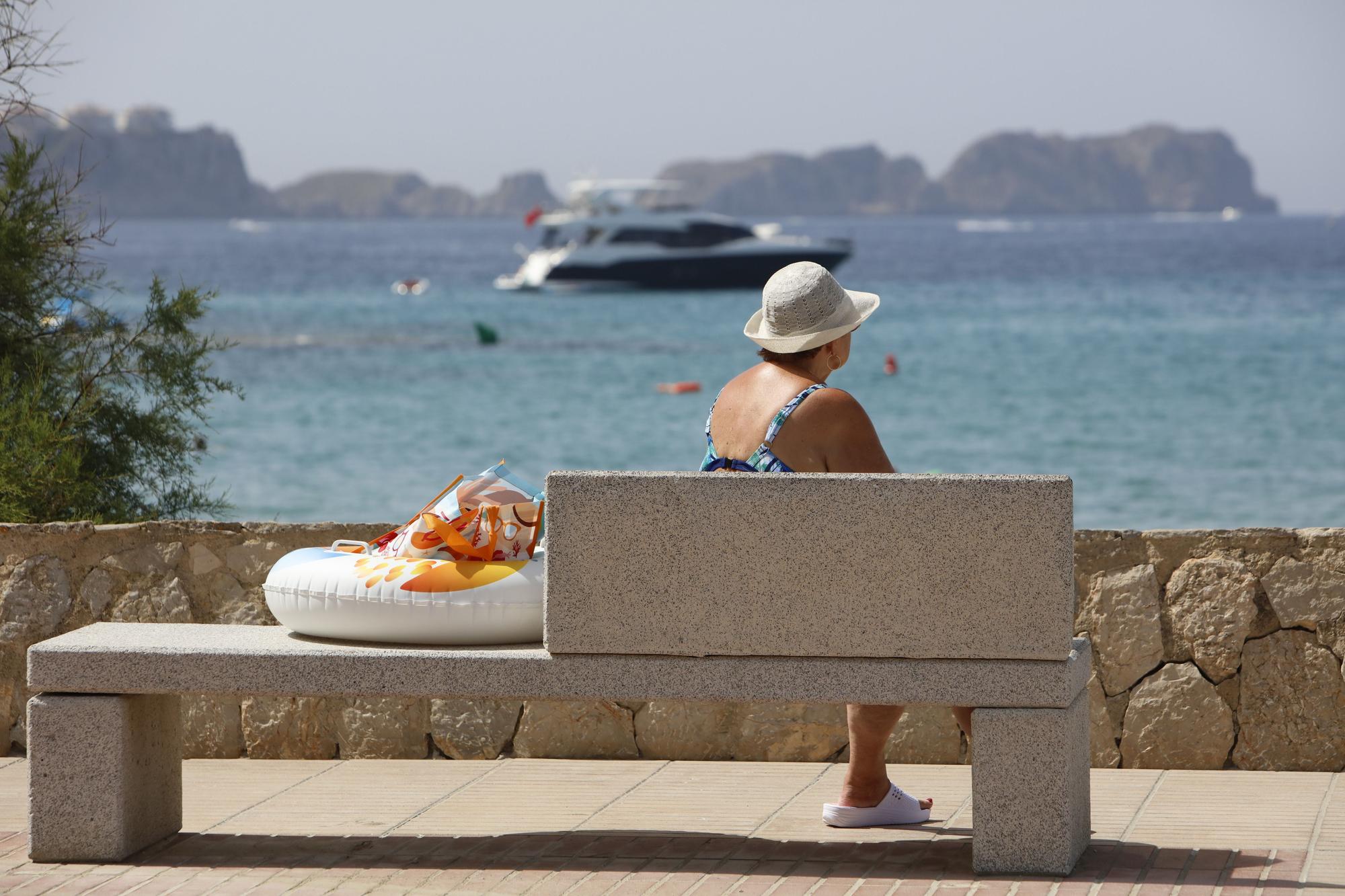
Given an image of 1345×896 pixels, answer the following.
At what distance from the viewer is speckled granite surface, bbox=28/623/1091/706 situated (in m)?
3.77

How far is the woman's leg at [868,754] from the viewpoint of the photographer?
14.1ft

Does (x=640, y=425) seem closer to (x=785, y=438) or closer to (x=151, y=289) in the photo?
(x=151, y=289)

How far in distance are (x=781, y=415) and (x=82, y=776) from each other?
6.20 feet

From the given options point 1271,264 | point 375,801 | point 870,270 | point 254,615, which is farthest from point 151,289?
point 1271,264

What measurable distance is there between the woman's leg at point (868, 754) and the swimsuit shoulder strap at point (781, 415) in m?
0.74

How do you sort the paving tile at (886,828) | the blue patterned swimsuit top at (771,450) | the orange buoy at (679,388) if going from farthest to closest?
1. the orange buoy at (679,388)
2. the paving tile at (886,828)
3. the blue patterned swimsuit top at (771,450)

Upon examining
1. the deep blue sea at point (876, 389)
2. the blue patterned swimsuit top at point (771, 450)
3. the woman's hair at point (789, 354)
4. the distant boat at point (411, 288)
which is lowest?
the deep blue sea at point (876, 389)

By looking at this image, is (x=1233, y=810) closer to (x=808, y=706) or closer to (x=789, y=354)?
(x=808, y=706)

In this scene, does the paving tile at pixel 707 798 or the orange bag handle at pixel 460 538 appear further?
the paving tile at pixel 707 798

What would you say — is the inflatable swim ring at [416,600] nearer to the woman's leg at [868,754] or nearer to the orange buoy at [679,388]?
the woman's leg at [868,754]

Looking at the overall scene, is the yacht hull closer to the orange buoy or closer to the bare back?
the orange buoy

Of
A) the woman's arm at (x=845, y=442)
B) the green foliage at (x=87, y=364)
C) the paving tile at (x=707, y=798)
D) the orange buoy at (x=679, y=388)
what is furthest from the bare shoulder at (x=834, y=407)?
the orange buoy at (x=679, y=388)

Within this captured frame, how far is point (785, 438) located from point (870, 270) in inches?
3421

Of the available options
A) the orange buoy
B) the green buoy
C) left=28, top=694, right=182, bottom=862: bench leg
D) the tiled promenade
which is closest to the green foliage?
the tiled promenade
